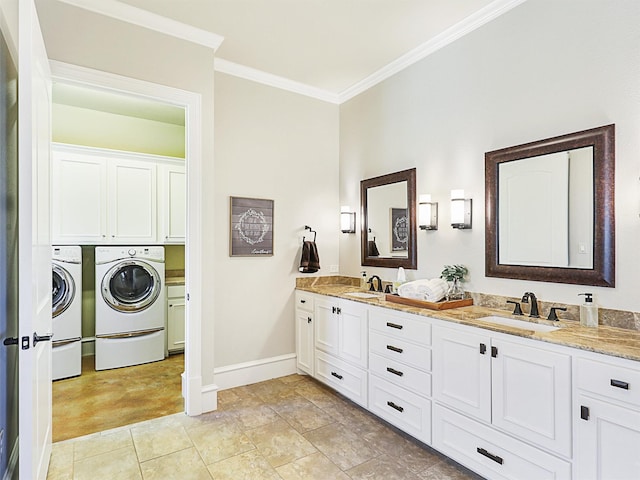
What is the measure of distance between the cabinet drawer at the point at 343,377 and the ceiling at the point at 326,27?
264cm

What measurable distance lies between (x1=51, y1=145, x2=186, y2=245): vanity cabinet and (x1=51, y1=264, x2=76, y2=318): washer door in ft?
1.15

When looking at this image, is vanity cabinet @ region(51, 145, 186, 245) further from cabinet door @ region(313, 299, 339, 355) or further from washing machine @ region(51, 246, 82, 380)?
cabinet door @ region(313, 299, 339, 355)

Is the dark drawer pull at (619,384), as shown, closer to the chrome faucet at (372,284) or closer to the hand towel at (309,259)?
the chrome faucet at (372,284)

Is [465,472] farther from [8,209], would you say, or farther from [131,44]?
[131,44]

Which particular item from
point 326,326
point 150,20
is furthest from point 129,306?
point 150,20

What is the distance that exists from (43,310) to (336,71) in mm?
3001

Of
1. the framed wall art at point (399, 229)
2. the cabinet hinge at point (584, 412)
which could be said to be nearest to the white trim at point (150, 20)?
the framed wall art at point (399, 229)

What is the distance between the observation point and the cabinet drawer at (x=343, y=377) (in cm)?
291

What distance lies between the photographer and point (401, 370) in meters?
2.56

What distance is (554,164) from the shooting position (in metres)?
2.28

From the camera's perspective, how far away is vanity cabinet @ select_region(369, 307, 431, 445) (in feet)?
7.84

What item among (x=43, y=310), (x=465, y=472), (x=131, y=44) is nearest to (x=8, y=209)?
(x=43, y=310)

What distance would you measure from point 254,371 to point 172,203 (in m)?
2.22

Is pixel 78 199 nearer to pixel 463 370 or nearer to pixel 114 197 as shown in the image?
pixel 114 197
